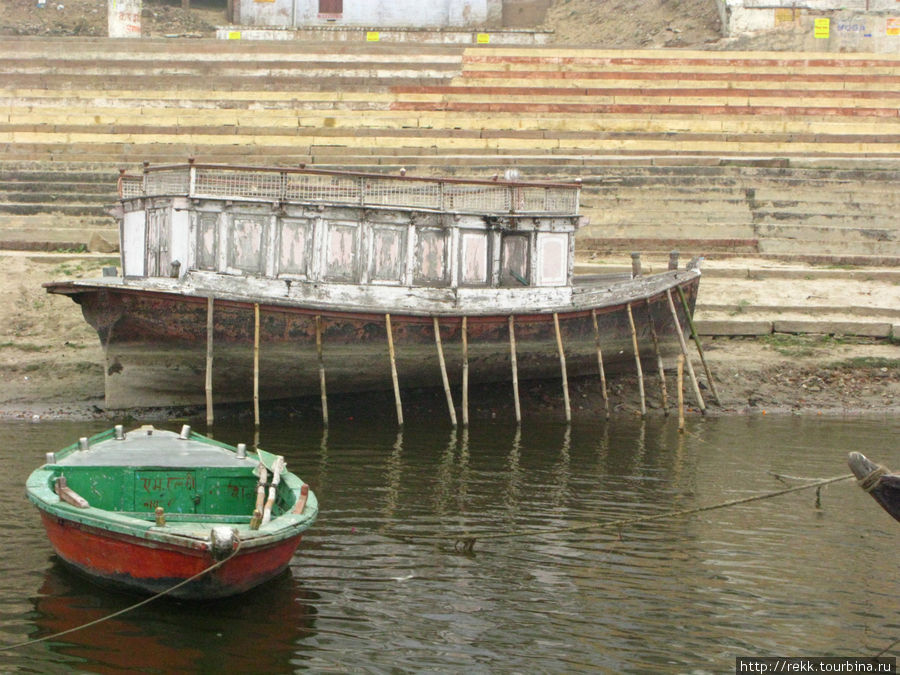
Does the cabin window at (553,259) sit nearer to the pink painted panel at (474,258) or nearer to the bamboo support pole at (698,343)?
the pink painted panel at (474,258)

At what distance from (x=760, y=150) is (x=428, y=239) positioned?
41.9ft

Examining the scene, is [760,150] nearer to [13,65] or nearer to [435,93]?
[435,93]

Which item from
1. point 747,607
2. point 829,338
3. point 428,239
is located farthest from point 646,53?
point 747,607

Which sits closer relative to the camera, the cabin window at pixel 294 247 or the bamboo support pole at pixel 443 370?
the bamboo support pole at pixel 443 370

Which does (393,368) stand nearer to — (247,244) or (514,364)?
(514,364)

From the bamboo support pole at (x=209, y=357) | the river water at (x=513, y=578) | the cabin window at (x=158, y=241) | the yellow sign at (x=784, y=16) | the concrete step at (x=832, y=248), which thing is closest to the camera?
the river water at (x=513, y=578)

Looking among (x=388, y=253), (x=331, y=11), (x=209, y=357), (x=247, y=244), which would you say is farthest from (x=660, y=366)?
(x=331, y=11)

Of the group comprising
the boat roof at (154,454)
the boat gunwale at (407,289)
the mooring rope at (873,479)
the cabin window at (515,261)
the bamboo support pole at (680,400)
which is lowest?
the bamboo support pole at (680,400)

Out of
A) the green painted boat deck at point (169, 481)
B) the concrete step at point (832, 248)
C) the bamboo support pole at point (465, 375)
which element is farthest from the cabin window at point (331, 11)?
the green painted boat deck at point (169, 481)

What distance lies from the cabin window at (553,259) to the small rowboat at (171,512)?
7.67m

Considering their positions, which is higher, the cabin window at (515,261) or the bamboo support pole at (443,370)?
the cabin window at (515,261)

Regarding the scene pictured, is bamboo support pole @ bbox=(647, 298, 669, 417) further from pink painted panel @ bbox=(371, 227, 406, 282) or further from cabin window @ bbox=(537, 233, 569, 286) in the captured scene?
pink painted panel @ bbox=(371, 227, 406, 282)

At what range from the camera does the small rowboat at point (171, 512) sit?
820cm

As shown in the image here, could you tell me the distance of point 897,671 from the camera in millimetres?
7746
